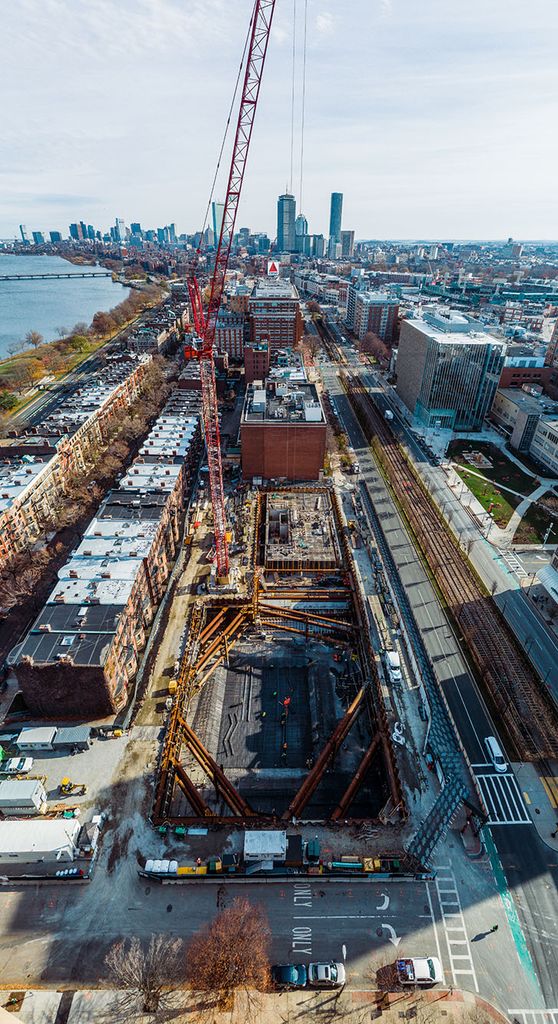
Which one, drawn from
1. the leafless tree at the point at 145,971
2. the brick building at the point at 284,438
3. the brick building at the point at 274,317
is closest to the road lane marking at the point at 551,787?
the leafless tree at the point at 145,971

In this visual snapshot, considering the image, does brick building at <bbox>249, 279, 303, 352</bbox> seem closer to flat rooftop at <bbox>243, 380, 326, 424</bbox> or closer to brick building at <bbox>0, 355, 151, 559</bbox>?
flat rooftop at <bbox>243, 380, 326, 424</bbox>

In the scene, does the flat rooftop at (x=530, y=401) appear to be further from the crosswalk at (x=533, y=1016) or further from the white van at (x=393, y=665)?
the crosswalk at (x=533, y=1016)

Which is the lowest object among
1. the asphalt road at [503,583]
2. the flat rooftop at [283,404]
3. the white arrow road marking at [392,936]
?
the white arrow road marking at [392,936]

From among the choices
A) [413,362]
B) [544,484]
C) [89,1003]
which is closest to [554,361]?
[413,362]

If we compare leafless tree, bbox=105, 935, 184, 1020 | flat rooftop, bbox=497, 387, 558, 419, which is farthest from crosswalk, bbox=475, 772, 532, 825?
flat rooftop, bbox=497, 387, 558, 419

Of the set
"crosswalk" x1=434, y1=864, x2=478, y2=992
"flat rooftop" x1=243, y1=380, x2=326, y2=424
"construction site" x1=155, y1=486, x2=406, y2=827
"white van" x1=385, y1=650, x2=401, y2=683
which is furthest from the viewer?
"flat rooftop" x1=243, y1=380, x2=326, y2=424
